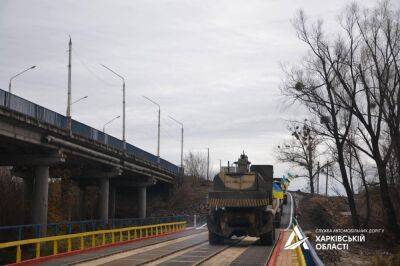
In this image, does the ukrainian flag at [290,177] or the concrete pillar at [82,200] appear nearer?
the concrete pillar at [82,200]

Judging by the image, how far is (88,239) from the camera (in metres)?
32.2

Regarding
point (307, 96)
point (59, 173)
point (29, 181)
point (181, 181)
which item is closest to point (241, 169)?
point (307, 96)

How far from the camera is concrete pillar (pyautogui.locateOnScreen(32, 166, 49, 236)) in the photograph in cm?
3434

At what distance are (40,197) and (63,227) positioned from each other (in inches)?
204

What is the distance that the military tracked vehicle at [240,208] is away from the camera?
26.8 meters

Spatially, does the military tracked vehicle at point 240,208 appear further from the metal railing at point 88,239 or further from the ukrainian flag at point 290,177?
the ukrainian flag at point 290,177

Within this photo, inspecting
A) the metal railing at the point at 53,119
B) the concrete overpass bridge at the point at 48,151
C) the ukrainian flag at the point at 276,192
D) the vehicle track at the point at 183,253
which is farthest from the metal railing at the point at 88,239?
the ukrainian flag at the point at 276,192

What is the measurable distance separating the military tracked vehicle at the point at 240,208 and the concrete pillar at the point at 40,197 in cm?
1266

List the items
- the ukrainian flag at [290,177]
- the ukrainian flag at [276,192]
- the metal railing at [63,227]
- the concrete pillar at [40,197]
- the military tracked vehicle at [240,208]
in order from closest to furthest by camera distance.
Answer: the metal railing at [63,227]
the military tracked vehicle at [240,208]
the ukrainian flag at [276,192]
the concrete pillar at [40,197]
the ukrainian flag at [290,177]

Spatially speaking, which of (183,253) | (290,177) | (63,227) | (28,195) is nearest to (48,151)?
(63,227)

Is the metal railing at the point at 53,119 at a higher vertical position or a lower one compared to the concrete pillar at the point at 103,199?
higher

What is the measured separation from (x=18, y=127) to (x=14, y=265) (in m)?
13.4

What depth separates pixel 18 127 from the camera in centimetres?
3006

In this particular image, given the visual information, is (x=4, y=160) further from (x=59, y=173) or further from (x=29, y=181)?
(x=59, y=173)
